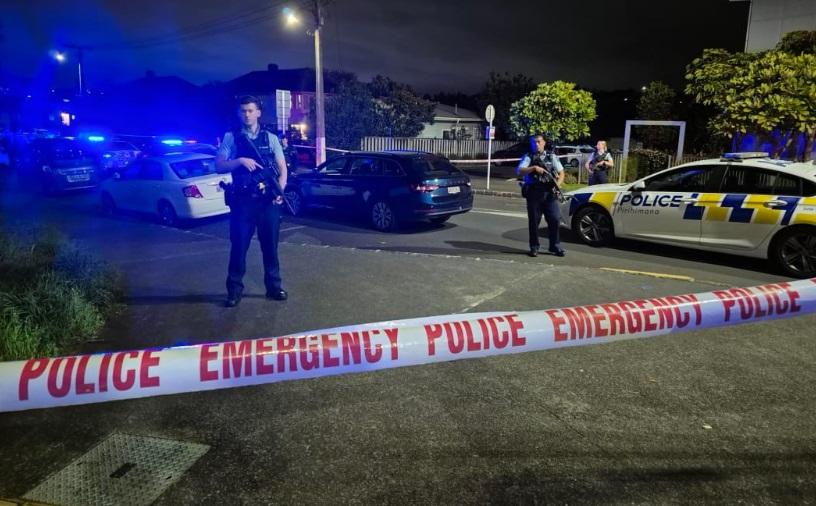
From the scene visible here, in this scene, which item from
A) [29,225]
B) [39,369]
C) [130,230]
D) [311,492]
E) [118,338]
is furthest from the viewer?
[130,230]

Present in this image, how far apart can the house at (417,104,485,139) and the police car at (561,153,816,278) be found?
110 feet

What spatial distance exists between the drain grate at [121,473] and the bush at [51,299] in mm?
1656

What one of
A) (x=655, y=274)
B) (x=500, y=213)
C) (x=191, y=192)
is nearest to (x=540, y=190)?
(x=655, y=274)

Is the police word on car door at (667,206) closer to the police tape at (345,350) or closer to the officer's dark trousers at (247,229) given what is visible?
the police tape at (345,350)

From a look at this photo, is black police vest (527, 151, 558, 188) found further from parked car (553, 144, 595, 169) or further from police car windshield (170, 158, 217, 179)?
parked car (553, 144, 595, 169)

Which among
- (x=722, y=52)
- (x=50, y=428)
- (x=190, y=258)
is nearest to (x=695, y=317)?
(x=50, y=428)

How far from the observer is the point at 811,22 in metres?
17.7

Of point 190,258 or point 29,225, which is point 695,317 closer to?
point 190,258

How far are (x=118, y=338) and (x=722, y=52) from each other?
18.0 m

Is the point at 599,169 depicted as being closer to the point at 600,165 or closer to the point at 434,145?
the point at 600,165

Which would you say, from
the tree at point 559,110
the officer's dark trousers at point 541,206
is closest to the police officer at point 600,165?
the officer's dark trousers at point 541,206

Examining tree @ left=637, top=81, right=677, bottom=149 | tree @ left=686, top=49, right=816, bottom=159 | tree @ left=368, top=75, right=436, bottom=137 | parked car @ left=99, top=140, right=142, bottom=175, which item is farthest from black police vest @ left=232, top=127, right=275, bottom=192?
tree @ left=368, top=75, right=436, bottom=137

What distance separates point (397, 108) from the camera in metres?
32.2

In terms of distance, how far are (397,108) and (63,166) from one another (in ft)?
63.8
